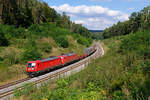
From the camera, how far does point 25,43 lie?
33.8m

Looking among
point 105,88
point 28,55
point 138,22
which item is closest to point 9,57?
point 28,55

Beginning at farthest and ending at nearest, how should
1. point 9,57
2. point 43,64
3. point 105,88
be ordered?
point 9,57, point 43,64, point 105,88

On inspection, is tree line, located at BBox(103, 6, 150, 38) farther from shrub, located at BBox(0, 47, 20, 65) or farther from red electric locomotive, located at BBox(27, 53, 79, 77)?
shrub, located at BBox(0, 47, 20, 65)

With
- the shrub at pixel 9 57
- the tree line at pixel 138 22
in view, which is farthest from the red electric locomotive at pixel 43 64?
the tree line at pixel 138 22

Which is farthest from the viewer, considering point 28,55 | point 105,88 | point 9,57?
point 28,55

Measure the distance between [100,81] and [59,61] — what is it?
18.4 meters

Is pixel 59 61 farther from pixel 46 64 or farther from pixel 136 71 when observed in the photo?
pixel 136 71

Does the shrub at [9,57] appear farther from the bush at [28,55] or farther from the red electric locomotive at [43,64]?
the red electric locomotive at [43,64]

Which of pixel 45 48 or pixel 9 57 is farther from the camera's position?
pixel 45 48

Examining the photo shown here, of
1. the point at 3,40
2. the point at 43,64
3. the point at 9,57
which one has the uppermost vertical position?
the point at 3,40

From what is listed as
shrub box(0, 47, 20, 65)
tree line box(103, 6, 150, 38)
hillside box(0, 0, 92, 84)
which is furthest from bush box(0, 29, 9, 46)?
tree line box(103, 6, 150, 38)

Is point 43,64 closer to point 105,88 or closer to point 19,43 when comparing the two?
point 19,43

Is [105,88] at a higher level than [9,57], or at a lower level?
lower

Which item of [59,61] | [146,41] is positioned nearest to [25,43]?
[59,61]
